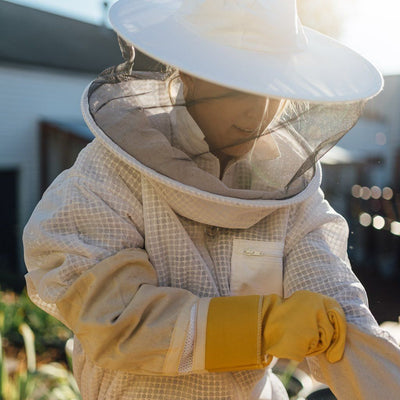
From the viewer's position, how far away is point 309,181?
59.5 inches

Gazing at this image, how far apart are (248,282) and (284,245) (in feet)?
0.50

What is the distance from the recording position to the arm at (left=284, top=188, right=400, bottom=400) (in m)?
1.22

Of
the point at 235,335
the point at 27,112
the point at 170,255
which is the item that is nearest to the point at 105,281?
the point at 170,255

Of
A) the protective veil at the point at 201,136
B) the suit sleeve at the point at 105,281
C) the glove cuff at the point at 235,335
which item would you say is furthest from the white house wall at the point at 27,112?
the glove cuff at the point at 235,335

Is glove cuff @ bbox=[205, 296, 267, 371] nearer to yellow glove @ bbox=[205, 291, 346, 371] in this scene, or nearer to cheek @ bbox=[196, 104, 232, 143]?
yellow glove @ bbox=[205, 291, 346, 371]

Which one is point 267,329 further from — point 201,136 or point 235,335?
point 201,136

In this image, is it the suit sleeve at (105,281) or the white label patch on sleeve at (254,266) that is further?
the white label patch on sleeve at (254,266)

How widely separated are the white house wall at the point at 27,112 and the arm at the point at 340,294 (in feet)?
31.0

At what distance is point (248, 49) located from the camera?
48.9 inches

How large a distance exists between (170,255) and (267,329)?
0.32 m

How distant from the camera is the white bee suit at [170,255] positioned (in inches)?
48.4

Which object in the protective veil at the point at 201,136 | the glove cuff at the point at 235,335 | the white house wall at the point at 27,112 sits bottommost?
the white house wall at the point at 27,112

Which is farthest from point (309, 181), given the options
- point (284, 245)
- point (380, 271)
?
point (380, 271)

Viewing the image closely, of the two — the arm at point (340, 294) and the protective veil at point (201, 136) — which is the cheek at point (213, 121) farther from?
the arm at point (340, 294)
